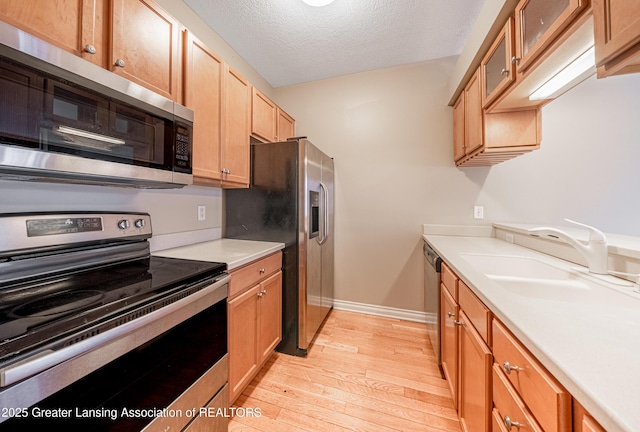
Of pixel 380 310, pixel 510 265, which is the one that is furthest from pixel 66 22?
pixel 380 310

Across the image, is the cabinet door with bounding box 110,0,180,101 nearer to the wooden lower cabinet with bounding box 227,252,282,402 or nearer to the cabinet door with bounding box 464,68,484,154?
the wooden lower cabinet with bounding box 227,252,282,402

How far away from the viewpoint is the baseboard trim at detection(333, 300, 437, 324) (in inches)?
97.4

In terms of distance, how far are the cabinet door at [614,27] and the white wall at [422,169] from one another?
5.46 ft

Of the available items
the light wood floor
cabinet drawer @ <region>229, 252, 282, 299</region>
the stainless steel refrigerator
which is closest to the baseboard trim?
the light wood floor

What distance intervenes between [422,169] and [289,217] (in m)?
1.54

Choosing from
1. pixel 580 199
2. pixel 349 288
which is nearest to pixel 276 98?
pixel 349 288

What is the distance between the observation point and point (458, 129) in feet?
7.11

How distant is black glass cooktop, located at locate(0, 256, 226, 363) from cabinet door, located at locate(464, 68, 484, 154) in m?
1.97

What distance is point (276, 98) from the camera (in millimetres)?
2945

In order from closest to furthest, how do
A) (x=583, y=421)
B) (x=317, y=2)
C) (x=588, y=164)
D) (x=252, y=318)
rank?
(x=583, y=421) → (x=252, y=318) → (x=317, y=2) → (x=588, y=164)

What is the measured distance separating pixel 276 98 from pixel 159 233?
2202mm

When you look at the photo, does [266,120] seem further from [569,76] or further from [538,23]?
[569,76]

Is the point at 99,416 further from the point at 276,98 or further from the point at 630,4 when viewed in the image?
the point at 276,98

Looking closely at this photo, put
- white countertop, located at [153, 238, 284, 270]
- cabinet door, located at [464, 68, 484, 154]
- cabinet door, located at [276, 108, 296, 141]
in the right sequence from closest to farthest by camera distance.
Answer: white countertop, located at [153, 238, 284, 270], cabinet door, located at [464, 68, 484, 154], cabinet door, located at [276, 108, 296, 141]
